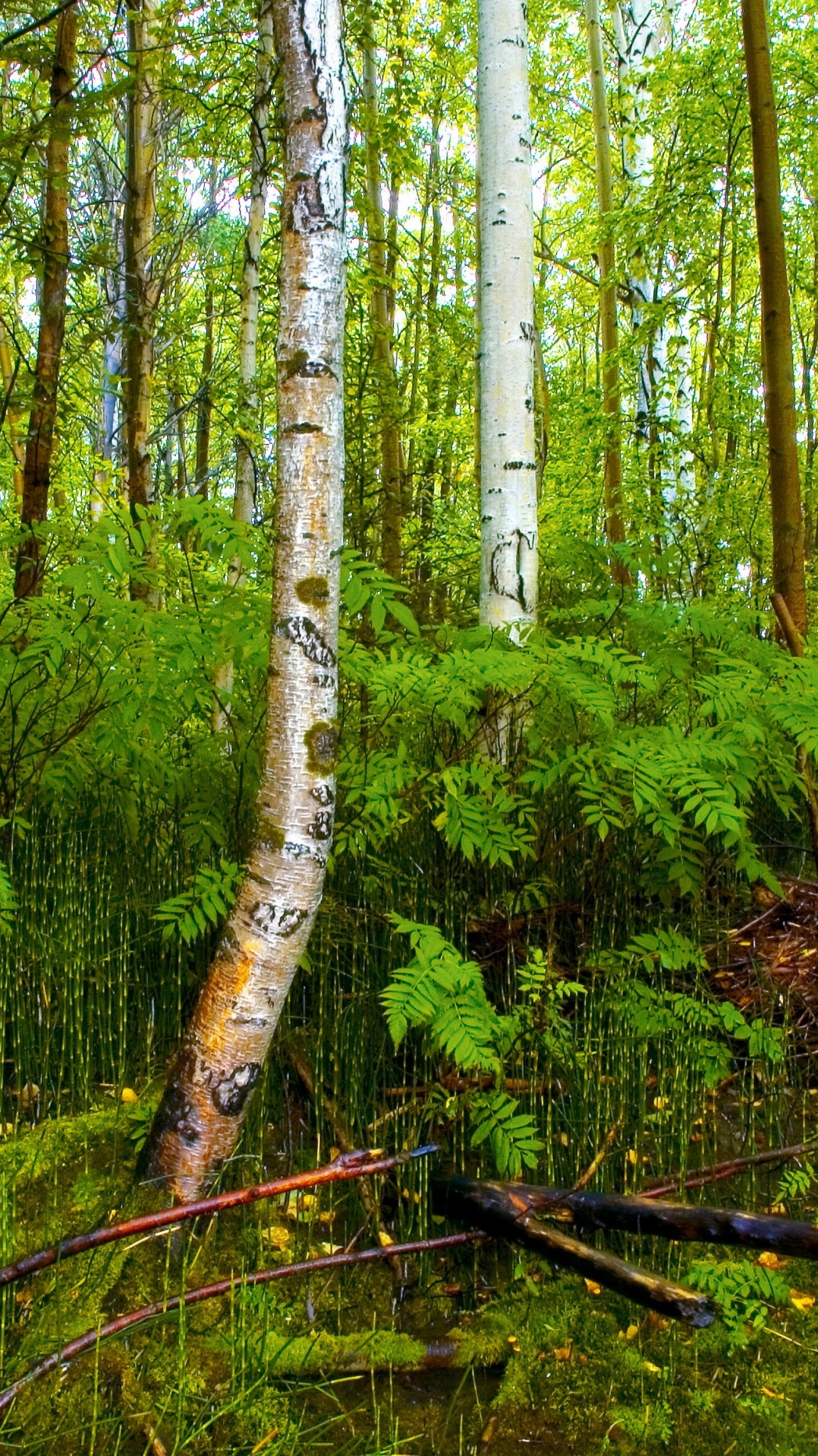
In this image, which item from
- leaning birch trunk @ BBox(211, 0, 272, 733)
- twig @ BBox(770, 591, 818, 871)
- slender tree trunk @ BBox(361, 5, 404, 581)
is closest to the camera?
twig @ BBox(770, 591, 818, 871)

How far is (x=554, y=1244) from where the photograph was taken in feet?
6.31

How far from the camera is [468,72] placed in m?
11.7

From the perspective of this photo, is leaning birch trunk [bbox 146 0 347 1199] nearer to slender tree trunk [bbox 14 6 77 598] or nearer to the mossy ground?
the mossy ground

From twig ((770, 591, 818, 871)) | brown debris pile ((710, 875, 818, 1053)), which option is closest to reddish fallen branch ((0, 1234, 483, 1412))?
brown debris pile ((710, 875, 818, 1053))

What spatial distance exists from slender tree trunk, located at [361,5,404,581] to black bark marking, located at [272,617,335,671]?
10.6 ft

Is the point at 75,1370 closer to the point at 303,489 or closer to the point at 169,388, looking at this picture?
the point at 303,489

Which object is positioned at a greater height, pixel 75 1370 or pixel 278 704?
pixel 278 704

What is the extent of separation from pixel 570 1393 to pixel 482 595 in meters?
2.45

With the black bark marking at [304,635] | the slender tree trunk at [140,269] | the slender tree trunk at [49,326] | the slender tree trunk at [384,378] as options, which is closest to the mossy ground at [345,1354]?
the black bark marking at [304,635]

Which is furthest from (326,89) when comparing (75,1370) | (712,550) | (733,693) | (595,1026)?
(712,550)

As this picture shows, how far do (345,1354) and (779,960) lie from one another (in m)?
1.86

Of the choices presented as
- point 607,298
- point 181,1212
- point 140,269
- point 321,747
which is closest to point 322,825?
point 321,747

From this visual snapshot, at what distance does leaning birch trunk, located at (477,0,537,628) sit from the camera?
3.37m

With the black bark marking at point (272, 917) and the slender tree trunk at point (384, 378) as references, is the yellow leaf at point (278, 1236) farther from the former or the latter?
the slender tree trunk at point (384, 378)
